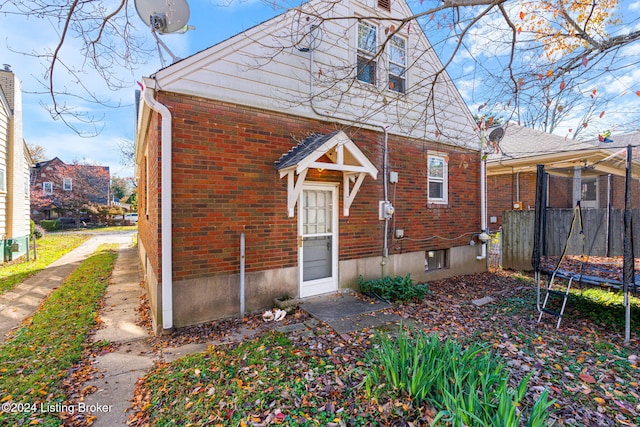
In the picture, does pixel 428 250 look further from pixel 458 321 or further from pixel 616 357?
pixel 616 357

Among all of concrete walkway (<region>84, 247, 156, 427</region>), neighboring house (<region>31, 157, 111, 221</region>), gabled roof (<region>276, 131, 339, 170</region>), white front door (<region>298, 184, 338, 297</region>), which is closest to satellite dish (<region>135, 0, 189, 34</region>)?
gabled roof (<region>276, 131, 339, 170</region>)

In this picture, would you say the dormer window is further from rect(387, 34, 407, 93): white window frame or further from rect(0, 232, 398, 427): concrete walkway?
rect(0, 232, 398, 427): concrete walkway

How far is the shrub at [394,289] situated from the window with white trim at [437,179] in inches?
111

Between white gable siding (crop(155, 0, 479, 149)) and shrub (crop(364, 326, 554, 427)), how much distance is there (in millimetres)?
3547

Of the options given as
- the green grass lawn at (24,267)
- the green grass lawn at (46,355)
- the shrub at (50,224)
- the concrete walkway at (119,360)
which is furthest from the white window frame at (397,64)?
the shrub at (50,224)

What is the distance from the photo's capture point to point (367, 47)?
7031 mm

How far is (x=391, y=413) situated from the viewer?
263cm

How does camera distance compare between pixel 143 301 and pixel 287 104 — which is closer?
pixel 287 104

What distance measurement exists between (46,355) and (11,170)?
36.1 feet

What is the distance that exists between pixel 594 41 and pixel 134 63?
6951mm

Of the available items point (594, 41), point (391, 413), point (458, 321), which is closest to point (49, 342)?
point (391, 413)

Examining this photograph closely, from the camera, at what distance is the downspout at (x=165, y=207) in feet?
14.6

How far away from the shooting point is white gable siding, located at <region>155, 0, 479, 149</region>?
4867 mm

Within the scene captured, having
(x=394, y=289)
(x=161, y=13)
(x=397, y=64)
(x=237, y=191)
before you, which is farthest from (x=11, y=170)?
(x=394, y=289)
